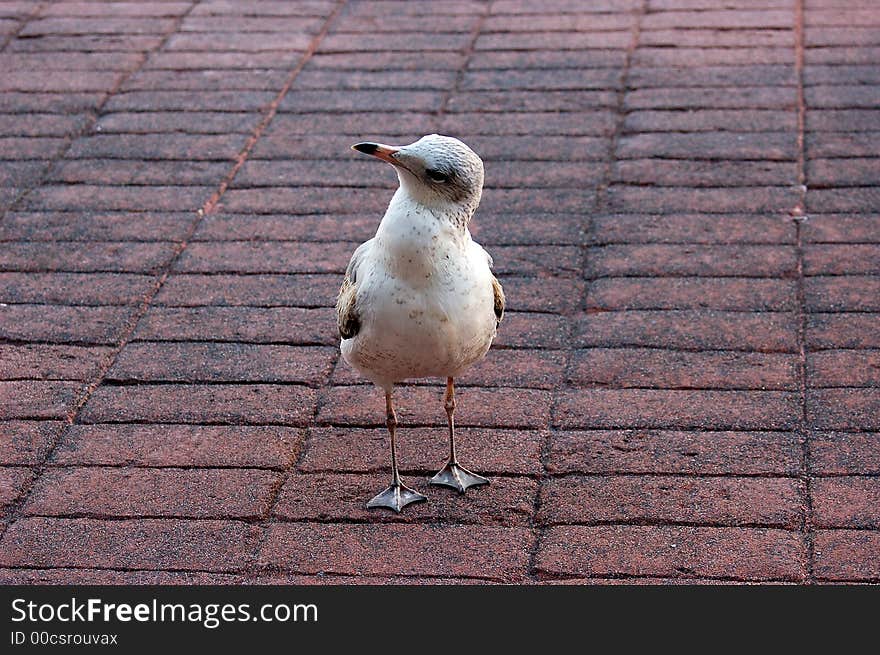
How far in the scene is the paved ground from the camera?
4.21 metres

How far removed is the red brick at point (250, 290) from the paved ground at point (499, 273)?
2 centimetres

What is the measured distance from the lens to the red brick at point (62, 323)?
5402 millimetres

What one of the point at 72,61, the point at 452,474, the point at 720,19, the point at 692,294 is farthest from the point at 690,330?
the point at 72,61

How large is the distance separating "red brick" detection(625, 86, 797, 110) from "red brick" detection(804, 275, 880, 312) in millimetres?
1941

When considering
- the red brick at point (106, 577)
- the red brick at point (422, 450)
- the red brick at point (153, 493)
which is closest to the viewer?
the red brick at point (106, 577)

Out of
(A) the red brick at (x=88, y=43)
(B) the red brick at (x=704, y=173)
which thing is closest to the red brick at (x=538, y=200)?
(B) the red brick at (x=704, y=173)

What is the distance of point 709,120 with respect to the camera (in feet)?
23.6

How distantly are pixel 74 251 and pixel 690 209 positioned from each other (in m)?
2.90

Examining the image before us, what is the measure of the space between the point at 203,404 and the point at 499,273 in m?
1.56

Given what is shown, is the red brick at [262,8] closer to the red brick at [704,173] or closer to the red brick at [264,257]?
→ the red brick at [704,173]

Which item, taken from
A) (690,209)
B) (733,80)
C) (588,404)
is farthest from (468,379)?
(733,80)

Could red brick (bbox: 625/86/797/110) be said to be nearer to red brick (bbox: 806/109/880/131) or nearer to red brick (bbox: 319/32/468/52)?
red brick (bbox: 806/109/880/131)

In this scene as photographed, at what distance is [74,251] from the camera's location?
6.11 meters

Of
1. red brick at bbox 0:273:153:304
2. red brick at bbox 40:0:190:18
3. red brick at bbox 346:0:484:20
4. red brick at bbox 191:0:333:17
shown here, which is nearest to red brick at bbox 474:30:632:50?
red brick at bbox 346:0:484:20
